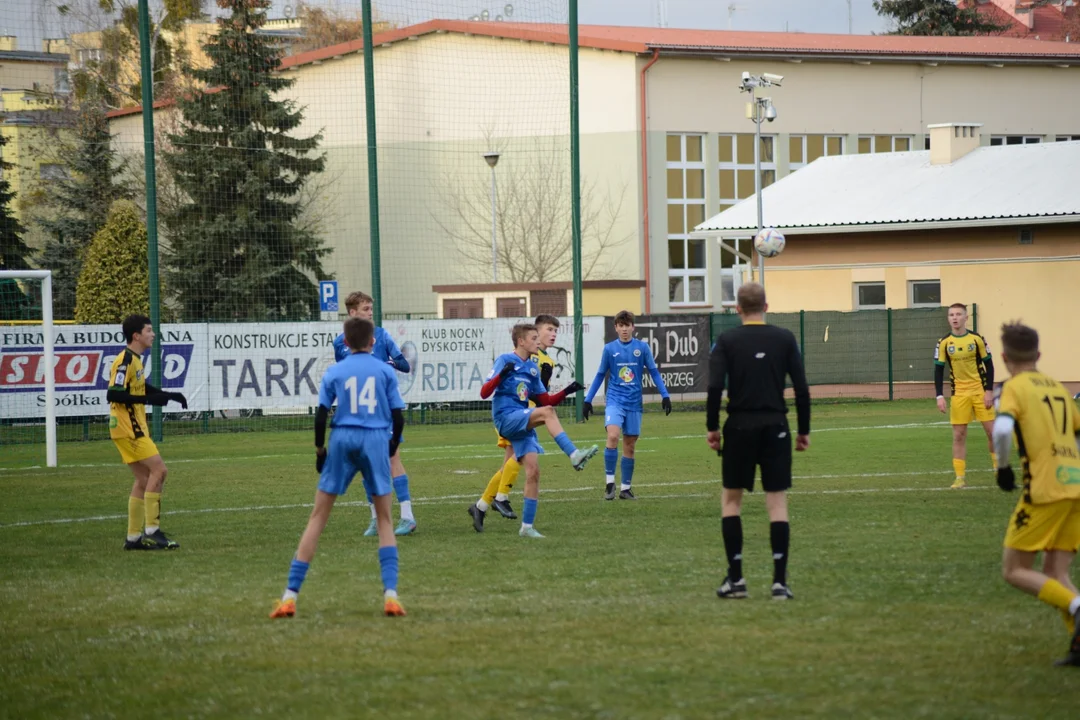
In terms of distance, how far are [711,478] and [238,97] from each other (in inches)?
1013

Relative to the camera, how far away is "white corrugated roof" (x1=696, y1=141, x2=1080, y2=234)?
36.8 m

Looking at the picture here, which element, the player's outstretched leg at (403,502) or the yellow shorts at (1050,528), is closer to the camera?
the yellow shorts at (1050,528)

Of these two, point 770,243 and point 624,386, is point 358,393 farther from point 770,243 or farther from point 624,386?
point 770,243

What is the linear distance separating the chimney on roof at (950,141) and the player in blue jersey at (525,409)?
31.9m

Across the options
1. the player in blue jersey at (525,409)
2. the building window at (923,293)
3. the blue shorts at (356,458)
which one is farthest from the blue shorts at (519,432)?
the building window at (923,293)

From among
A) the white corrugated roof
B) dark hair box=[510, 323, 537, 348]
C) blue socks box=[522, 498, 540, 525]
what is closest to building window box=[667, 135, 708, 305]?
the white corrugated roof

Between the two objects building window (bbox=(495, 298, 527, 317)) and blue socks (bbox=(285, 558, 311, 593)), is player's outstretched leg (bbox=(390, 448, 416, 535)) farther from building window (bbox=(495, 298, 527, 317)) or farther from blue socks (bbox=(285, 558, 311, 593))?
building window (bbox=(495, 298, 527, 317))

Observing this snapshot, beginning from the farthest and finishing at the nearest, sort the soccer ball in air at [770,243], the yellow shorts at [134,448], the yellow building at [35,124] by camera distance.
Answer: the yellow building at [35,124], the soccer ball in air at [770,243], the yellow shorts at [134,448]

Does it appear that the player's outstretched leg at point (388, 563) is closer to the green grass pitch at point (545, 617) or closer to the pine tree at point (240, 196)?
the green grass pitch at point (545, 617)

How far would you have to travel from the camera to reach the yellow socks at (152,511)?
40.9ft

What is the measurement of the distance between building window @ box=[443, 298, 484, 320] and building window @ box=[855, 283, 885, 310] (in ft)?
36.0

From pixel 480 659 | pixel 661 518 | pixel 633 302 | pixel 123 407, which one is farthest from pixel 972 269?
pixel 480 659

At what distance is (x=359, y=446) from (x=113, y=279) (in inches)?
1126

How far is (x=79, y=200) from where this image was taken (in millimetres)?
45250
